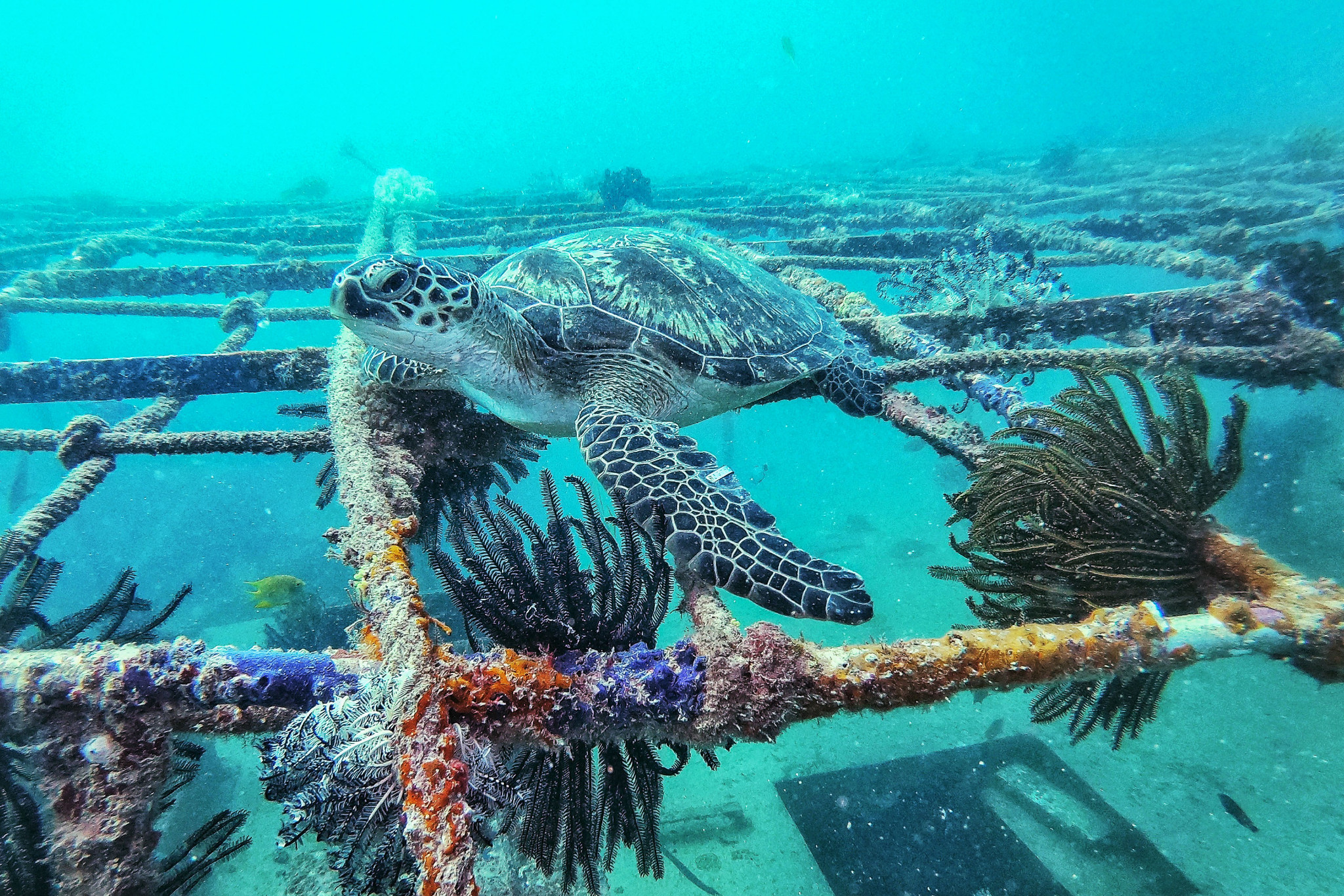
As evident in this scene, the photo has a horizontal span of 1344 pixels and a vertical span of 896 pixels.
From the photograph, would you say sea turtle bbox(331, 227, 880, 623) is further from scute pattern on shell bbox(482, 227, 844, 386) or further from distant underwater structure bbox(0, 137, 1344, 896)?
distant underwater structure bbox(0, 137, 1344, 896)

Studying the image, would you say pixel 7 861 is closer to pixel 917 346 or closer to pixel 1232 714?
pixel 917 346

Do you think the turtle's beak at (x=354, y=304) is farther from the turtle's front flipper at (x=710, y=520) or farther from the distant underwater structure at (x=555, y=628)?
the turtle's front flipper at (x=710, y=520)

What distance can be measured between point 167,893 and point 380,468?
1.41m

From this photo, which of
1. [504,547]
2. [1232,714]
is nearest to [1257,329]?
[1232,714]

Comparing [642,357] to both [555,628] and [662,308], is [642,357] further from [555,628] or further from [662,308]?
[555,628]

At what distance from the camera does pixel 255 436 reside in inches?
130

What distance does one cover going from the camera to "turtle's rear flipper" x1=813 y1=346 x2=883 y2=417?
3.69 metres

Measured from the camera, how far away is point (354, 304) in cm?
256

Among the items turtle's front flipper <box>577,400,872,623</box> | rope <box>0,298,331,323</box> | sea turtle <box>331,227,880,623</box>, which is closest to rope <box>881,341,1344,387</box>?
sea turtle <box>331,227,880,623</box>

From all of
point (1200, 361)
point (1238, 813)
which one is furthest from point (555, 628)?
point (1238, 813)

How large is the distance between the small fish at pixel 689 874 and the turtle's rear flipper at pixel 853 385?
3.55m

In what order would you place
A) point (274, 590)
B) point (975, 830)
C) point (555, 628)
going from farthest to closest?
point (274, 590) → point (975, 830) → point (555, 628)

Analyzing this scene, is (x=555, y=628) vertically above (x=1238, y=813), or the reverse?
(x=555, y=628)

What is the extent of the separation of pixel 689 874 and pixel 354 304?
4399mm
